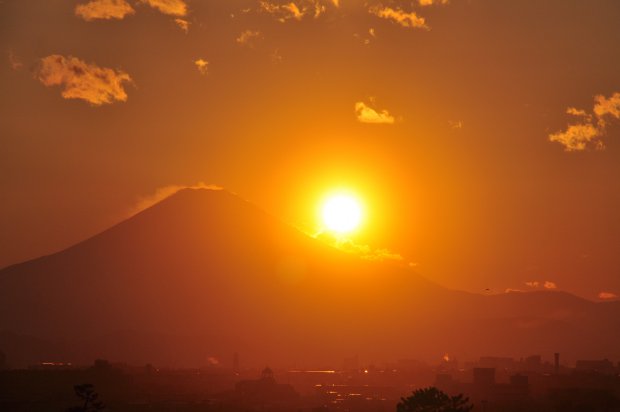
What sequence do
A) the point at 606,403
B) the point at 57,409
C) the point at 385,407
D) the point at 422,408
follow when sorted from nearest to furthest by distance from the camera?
the point at 422,408, the point at 57,409, the point at 606,403, the point at 385,407

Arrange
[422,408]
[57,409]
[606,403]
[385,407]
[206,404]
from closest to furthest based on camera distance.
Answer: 1. [422,408]
2. [57,409]
3. [606,403]
4. [206,404]
5. [385,407]

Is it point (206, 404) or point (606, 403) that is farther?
point (206, 404)

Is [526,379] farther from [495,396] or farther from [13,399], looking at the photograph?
[13,399]

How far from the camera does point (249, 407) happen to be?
7584 inches

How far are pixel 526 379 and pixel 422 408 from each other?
9736 centimetres

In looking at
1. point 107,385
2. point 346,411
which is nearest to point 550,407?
point 346,411

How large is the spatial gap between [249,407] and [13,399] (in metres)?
46.9

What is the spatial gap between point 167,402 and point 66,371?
88.1 feet

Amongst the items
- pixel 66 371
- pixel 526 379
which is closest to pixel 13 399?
pixel 66 371

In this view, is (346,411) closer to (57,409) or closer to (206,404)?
(206,404)

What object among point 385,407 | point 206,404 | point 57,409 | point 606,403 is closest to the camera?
point 57,409

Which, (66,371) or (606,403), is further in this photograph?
(66,371)

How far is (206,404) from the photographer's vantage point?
18412 cm

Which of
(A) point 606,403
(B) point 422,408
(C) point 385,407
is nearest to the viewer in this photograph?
(B) point 422,408
